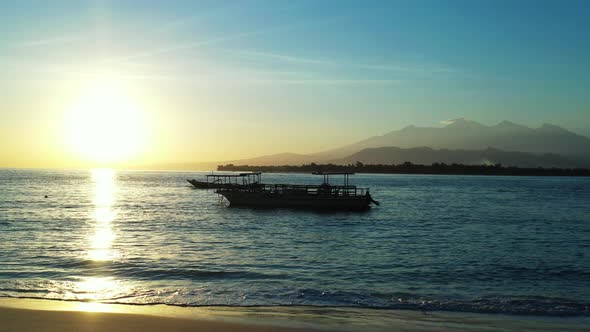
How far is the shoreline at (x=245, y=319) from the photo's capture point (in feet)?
35.0

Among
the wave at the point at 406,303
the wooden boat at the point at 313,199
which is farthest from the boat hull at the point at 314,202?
the wave at the point at 406,303

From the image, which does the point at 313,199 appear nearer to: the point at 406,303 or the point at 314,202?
the point at 314,202

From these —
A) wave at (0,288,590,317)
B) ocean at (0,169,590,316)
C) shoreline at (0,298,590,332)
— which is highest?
shoreline at (0,298,590,332)

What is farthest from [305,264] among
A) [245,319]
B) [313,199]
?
[313,199]

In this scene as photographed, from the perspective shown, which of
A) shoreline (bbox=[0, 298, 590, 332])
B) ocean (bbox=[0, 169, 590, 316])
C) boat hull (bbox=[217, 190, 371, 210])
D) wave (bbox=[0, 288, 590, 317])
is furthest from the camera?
boat hull (bbox=[217, 190, 371, 210])

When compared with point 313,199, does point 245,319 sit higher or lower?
lower

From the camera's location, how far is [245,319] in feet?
37.8

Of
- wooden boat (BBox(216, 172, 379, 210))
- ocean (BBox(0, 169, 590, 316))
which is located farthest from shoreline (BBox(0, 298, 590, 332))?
wooden boat (BBox(216, 172, 379, 210))

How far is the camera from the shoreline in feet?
35.0

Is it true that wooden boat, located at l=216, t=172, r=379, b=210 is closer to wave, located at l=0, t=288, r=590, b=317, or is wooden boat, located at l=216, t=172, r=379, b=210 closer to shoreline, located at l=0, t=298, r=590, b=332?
wave, located at l=0, t=288, r=590, b=317

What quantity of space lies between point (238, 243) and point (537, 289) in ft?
52.3

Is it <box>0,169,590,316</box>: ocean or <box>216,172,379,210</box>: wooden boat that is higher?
<box>216,172,379,210</box>: wooden boat

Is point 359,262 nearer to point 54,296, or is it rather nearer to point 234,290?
point 234,290

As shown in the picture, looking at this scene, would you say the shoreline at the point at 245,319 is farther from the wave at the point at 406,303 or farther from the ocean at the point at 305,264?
the ocean at the point at 305,264
